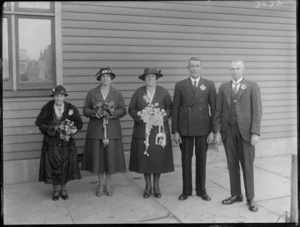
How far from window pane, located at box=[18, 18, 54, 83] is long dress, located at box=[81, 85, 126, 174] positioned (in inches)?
50.5

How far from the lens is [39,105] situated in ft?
20.0

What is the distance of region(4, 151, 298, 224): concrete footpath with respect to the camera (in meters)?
4.56

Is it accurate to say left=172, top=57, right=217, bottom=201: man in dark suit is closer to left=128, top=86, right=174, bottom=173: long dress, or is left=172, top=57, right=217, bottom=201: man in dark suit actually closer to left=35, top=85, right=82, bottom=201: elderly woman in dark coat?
left=128, top=86, right=174, bottom=173: long dress

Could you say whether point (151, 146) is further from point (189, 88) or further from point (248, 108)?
point (248, 108)

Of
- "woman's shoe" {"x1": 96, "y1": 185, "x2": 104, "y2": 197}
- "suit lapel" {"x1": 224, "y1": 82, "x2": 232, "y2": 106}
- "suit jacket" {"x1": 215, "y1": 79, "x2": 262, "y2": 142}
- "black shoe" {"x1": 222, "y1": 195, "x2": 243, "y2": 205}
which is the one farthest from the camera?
"woman's shoe" {"x1": 96, "y1": 185, "x2": 104, "y2": 197}

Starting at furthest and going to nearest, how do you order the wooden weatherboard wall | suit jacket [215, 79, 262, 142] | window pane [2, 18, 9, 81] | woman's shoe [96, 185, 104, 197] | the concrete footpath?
the wooden weatherboard wall, window pane [2, 18, 9, 81], woman's shoe [96, 185, 104, 197], suit jacket [215, 79, 262, 142], the concrete footpath

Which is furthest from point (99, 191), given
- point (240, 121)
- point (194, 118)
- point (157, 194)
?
point (240, 121)

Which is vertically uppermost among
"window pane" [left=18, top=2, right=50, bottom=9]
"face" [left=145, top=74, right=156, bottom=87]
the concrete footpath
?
"window pane" [left=18, top=2, right=50, bottom=9]

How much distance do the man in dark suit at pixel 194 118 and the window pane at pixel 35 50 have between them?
2441 mm

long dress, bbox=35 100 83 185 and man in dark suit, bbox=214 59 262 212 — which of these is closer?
man in dark suit, bbox=214 59 262 212

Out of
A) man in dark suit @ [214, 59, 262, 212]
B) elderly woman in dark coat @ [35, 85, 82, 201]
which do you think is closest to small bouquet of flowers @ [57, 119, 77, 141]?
elderly woman in dark coat @ [35, 85, 82, 201]

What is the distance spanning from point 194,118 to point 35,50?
298 centimetres

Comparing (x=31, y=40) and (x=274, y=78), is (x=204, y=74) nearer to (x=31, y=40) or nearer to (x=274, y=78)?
(x=274, y=78)

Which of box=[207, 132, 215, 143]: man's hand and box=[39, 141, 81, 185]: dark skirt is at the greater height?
box=[207, 132, 215, 143]: man's hand
